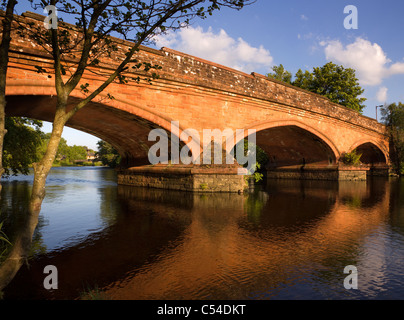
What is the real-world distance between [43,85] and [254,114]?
10.1 metres

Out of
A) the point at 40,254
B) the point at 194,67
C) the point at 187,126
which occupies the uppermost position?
the point at 194,67

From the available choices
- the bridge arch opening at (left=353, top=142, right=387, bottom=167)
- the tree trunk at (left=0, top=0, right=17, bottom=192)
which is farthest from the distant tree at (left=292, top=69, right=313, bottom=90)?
the tree trunk at (left=0, top=0, right=17, bottom=192)

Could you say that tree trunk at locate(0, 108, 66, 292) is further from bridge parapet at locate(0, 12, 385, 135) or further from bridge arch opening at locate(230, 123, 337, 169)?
bridge arch opening at locate(230, 123, 337, 169)

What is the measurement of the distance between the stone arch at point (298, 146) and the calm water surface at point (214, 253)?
388 inches

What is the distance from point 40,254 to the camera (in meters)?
4.74

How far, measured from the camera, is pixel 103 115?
38.7 feet

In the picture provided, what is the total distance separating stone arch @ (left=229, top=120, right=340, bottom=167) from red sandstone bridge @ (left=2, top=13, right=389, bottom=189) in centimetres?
8

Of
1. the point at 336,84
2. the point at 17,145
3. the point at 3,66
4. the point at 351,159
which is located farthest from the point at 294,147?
the point at 3,66

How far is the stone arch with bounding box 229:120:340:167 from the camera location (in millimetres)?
18828
